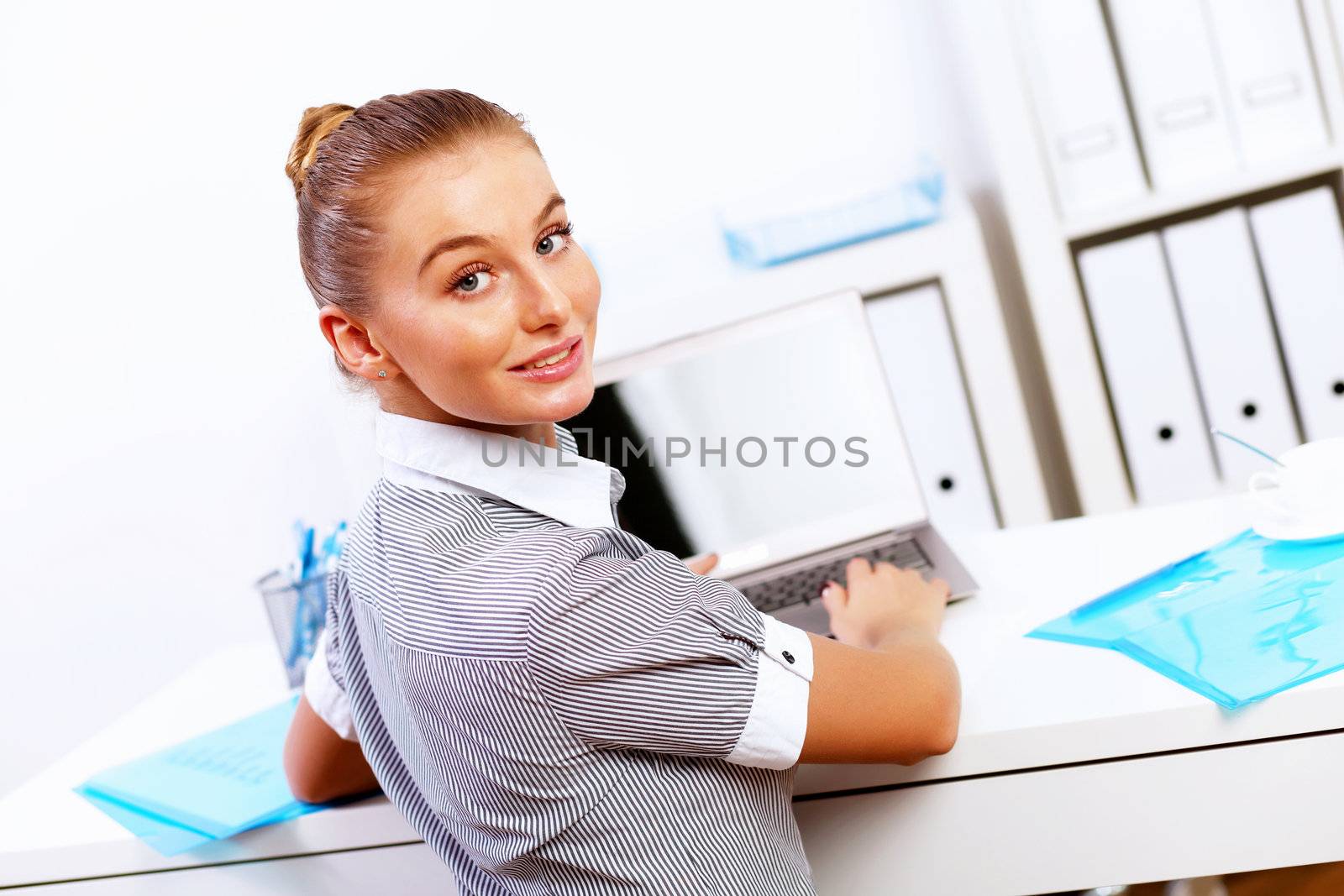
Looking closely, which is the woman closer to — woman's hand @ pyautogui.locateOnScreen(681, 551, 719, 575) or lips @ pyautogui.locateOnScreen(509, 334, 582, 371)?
lips @ pyautogui.locateOnScreen(509, 334, 582, 371)

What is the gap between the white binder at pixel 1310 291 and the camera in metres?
1.52

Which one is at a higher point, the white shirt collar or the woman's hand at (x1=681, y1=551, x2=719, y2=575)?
the white shirt collar

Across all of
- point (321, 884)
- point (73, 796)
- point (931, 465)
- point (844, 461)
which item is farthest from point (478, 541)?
point (931, 465)

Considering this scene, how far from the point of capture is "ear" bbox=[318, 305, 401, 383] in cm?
80

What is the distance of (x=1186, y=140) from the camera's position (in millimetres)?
1537

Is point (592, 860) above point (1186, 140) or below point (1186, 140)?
below

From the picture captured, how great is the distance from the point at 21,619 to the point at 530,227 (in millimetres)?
1573

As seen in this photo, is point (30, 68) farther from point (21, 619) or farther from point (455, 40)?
point (21, 619)

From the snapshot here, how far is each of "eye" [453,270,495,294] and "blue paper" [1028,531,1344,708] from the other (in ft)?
1.74

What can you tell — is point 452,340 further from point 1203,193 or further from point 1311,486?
point 1203,193

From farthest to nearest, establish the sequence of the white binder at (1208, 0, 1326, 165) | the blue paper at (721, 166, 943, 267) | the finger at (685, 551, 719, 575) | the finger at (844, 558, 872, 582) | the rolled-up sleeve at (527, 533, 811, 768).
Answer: the blue paper at (721, 166, 943, 267), the white binder at (1208, 0, 1326, 165), the finger at (685, 551, 719, 575), the finger at (844, 558, 872, 582), the rolled-up sleeve at (527, 533, 811, 768)

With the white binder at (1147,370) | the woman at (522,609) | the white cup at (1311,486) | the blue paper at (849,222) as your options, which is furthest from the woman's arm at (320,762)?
the white binder at (1147,370)

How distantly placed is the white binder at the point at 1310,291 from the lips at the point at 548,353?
1113 mm

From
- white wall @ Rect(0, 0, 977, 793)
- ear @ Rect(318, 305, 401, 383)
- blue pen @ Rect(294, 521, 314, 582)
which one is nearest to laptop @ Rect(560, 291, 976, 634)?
blue pen @ Rect(294, 521, 314, 582)
